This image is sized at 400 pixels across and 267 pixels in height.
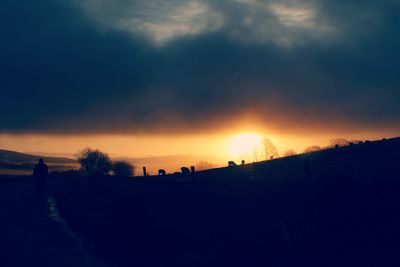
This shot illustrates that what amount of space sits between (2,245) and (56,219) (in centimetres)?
697

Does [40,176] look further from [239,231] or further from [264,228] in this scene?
[264,228]

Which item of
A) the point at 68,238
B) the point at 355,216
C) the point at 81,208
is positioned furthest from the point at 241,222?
the point at 81,208

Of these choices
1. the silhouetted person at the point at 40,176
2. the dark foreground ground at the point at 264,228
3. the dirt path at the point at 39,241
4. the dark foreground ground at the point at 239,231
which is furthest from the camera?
the silhouetted person at the point at 40,176

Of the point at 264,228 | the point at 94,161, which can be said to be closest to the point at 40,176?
the point at 264,228

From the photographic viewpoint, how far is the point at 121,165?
6698 inches

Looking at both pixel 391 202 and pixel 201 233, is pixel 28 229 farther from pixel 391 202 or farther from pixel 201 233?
pixel 391 202

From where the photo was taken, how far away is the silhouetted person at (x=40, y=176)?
3381 cm

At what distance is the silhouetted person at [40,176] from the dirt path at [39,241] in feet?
14.2

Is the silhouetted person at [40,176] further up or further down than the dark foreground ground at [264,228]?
further up

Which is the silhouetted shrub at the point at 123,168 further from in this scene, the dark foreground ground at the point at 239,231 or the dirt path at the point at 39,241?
the dark foreground ground at the point at 239,231

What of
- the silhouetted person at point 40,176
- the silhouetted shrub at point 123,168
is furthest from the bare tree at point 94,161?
the silhouetted person at point 40,176

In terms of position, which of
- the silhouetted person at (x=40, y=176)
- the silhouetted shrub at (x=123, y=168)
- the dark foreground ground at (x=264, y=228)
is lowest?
the dark foreground ground at (x=264, y=228)

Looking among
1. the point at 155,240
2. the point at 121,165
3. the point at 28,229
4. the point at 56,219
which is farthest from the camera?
the point at 121,165

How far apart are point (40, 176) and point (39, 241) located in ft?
54.2
